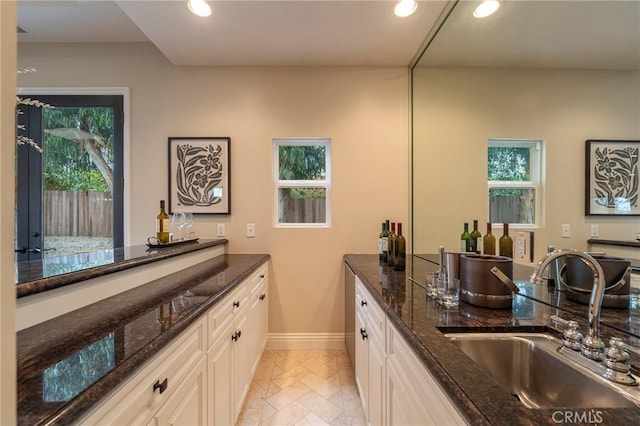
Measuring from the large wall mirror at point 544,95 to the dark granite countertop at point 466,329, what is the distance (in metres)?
0.35

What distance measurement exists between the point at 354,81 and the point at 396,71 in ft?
1.39

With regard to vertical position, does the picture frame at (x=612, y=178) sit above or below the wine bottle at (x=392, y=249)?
above

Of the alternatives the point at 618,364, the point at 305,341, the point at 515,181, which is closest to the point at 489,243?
the point at 515,181

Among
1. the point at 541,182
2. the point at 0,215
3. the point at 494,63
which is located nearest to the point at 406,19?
the point at 494,63

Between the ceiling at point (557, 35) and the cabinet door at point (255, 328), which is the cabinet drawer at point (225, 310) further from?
the ceiling at point (557, 35)

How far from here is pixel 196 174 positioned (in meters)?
2.69

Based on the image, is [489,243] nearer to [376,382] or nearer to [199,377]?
[376,382]

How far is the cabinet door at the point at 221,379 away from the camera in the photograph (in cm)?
125

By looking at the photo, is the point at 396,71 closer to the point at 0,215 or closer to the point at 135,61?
the point at 135,61

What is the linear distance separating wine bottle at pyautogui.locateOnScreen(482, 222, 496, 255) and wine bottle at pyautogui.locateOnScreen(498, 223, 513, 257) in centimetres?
5

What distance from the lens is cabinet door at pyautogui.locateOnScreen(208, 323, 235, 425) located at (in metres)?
1.25

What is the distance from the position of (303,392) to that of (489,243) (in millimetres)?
1617

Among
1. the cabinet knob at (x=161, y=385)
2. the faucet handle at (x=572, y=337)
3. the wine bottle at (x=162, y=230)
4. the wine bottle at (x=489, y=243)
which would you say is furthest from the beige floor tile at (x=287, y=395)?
the faucet handle at (x=572, y=337)

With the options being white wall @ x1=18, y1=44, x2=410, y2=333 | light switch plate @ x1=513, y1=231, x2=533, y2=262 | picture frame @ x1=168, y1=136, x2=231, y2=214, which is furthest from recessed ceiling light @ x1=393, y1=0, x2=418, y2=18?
picture frame @ x1=168, y1=136, x2=231, y2=214
